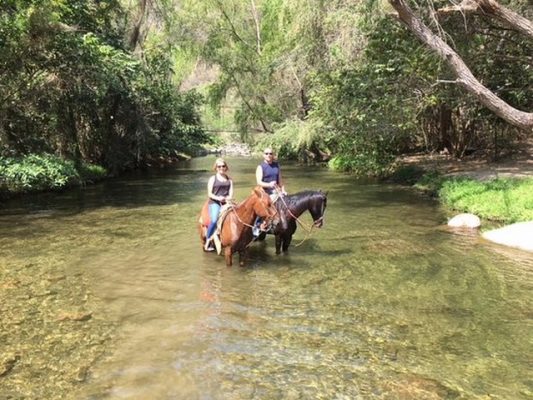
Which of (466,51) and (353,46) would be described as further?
(353,46)

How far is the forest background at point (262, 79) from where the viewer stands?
56.3 ft

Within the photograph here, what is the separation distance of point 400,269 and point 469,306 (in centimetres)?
220

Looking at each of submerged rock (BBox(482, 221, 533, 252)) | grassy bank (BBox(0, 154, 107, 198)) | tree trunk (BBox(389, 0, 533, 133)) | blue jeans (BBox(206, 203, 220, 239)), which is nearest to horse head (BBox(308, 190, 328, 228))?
blue jeans (BBox(206, 203, 220, 239))

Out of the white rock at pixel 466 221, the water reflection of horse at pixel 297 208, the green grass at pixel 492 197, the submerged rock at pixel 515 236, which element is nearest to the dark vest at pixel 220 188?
the water reflection of horse at pixel 297 208

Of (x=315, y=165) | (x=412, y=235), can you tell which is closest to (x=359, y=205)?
(x=412, y=235)

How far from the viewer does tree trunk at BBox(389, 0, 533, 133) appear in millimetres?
14719

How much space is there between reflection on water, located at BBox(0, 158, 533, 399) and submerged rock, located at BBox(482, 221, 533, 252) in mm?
484

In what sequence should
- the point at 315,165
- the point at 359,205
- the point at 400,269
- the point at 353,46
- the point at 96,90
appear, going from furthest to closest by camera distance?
the point at 315,165
the point at 353,46
the point at 96,90
the point at 359,205
the point at 400,269

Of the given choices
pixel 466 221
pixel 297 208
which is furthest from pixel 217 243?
pixel 466 221

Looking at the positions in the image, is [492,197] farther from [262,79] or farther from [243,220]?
[262,79]

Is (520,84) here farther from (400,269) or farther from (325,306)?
(325,306)

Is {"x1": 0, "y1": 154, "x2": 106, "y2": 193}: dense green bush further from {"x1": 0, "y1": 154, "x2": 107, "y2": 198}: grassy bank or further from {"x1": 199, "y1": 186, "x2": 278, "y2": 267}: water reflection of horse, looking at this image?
{"x1": 199, "y1": 186, "x2": 278, "y2": 267}: water reflection of horse

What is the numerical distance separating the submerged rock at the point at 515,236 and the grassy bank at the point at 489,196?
1.23 meters

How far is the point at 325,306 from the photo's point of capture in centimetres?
822
